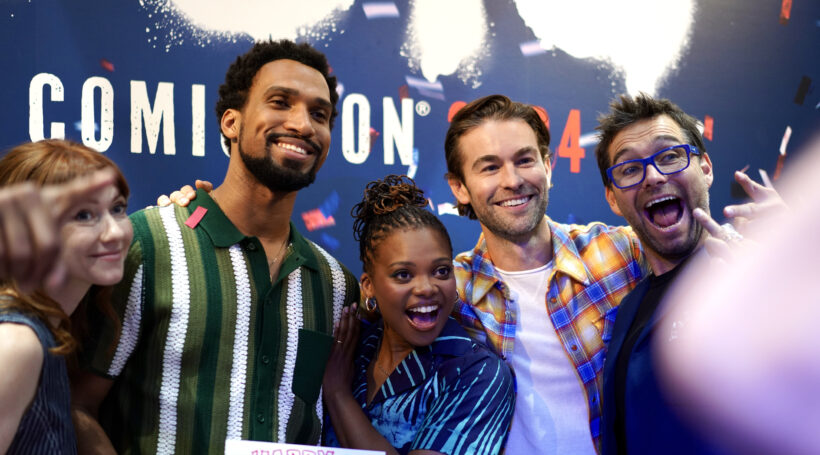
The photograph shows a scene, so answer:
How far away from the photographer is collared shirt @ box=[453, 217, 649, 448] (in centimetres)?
198

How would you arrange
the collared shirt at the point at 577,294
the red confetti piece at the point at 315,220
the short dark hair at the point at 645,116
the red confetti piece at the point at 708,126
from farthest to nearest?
the red confetti piece at the point at 708,126 < the red confetti piece at the point at 315,220 < the short dark hair at the point at 645,116 < the collared shirt at the point at 577,294

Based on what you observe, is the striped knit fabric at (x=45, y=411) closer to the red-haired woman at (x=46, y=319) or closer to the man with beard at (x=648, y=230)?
the red-haired woman at (x=46, y=319)

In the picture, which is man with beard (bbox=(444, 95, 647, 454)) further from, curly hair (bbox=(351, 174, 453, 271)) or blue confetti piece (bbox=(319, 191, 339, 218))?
blue confetti piece (bbox=(319, 191, 339, 218))

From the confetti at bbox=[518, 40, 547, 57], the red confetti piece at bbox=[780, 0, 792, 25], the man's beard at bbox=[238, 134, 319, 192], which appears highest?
the red confetti piece at bbox=[780, 0, 792, 25]

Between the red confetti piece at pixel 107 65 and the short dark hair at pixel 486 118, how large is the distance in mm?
1383

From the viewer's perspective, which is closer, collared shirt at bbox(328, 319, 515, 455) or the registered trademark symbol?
collared shirt at bbox(328, 319, 515, 455)

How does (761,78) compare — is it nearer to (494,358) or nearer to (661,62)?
(661,62)

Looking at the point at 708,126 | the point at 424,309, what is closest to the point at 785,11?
the point at 708,126

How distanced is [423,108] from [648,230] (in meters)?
1.29

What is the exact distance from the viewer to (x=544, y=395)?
1.92 meters

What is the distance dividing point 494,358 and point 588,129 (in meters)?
1.70

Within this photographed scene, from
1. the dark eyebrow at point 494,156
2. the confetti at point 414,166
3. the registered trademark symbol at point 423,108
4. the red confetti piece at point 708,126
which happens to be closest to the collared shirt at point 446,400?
the dark eyebrow at point 494,156

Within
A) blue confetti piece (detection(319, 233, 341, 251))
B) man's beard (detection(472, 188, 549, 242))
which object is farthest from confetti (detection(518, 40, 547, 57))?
blue confetti piece (detection(319, 233, 341, 251))

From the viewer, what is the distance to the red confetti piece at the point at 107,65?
2502mm
